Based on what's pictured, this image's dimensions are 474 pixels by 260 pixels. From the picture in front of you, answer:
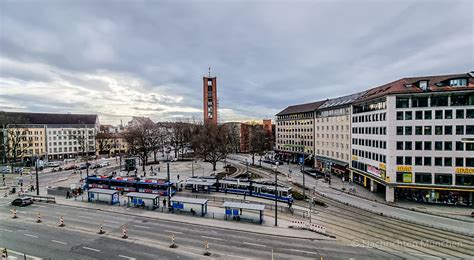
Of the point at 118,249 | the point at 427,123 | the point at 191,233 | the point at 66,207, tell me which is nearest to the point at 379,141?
the point at 427,123

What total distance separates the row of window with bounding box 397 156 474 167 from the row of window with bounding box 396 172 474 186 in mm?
1493

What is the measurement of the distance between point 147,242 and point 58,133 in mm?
85815

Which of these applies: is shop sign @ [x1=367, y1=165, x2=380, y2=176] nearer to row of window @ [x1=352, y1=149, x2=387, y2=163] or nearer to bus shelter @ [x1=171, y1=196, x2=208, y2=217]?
row of window @ [x1=352, y1=149, x2=387, y2=163]

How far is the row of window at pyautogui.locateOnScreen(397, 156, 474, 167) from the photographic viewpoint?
30.2 metres

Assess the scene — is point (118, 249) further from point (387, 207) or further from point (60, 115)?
point (60, 115)

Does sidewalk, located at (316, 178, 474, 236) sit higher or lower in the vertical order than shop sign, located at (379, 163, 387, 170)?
lower

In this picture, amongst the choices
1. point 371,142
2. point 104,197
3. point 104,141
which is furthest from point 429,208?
point 104,141

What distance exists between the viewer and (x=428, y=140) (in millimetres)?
31609

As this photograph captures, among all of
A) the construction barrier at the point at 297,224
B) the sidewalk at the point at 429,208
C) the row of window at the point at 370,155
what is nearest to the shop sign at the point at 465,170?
the sidewalk at the point at 429,208

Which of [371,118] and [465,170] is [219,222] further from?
[465,170]

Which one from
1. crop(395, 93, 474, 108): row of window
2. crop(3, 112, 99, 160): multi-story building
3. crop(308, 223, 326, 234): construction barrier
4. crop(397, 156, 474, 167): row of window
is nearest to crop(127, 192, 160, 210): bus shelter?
crop(308, 223, 326, 234): construction barrier

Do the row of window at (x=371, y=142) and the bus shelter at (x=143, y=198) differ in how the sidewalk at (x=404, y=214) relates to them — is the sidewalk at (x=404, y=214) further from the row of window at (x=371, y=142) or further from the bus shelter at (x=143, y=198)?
the bus shelter at (x=143, y=198)

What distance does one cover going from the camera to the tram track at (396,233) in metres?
18.9

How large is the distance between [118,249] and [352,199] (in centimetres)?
3237
